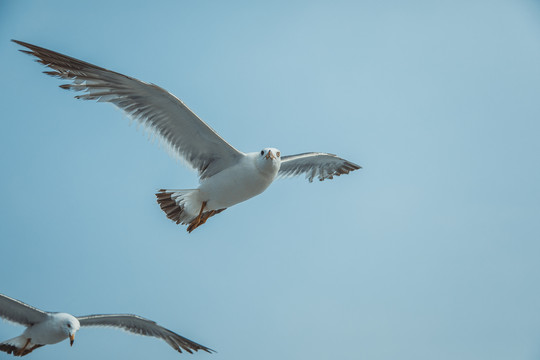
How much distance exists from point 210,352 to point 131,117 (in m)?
3.64

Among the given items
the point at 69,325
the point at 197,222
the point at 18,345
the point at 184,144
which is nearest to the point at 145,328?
the point at 69,325

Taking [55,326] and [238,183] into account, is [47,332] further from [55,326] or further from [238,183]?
[238,183]

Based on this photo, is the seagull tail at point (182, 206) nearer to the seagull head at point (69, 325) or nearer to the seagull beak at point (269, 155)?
the seagull beak at point (269, 155)

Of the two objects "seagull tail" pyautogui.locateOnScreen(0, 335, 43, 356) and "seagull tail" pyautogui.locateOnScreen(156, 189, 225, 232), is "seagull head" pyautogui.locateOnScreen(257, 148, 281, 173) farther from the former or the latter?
"seagull tail" pyautogui.locateOnScreen(0, 335, 43, 356)

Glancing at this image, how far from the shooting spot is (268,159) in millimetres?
6629

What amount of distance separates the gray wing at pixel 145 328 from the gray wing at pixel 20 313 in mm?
552

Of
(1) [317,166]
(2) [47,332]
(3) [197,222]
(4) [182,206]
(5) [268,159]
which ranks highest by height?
(1) [317,166]

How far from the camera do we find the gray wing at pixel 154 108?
6.37 m

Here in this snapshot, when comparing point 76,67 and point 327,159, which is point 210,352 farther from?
point 76,67

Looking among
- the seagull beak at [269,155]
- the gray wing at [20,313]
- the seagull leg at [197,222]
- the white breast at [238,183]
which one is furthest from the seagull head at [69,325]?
the seagull beak at [269,155]

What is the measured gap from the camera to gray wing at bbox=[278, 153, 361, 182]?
838cm

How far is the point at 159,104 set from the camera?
6777mm

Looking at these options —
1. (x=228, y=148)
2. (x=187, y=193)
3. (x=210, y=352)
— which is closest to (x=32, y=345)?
(x=210, y=352)

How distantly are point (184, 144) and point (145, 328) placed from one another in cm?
308
